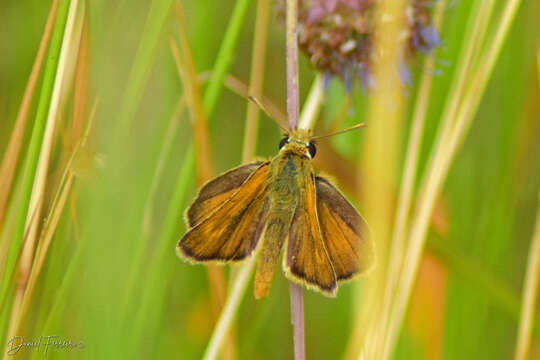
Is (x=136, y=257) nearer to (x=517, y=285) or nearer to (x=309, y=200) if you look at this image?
(x=309, y=200)

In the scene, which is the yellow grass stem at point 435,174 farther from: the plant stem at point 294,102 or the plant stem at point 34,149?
the plant stem at point 34,149

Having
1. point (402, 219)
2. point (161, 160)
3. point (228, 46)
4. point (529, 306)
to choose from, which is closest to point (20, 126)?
point (161, 160)

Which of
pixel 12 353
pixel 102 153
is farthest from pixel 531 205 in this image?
pixel 12 353

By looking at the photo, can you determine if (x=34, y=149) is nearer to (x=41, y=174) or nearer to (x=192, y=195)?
(x=41, y=174)

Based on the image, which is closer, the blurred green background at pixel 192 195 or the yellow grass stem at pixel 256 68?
the blurred green background at pixel 192 195

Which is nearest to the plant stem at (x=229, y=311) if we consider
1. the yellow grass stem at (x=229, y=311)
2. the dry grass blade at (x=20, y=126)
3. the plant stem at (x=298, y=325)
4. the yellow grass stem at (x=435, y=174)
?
the yellow grass stem at (x=229, y=311)
